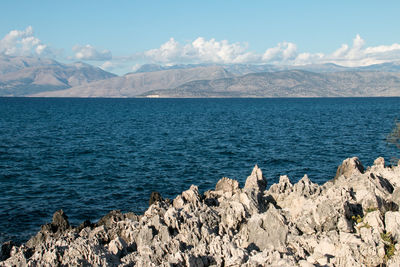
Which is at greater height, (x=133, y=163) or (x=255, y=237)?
(x=255, y=237)

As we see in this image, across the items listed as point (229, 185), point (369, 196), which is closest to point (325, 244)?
point (369, 196)

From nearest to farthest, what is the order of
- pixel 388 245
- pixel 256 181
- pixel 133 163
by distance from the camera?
pixel 388 245
pixel 256 181
pixel 133 163

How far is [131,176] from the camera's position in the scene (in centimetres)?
5091

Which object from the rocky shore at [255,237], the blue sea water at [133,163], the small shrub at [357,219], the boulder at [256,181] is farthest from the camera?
the blue sea water at [133,163]

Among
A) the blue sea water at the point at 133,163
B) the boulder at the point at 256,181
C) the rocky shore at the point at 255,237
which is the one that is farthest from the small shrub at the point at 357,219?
the blue sea water at the point at 133,163

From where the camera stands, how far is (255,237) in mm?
20344

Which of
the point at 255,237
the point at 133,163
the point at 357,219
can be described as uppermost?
the point at 357,219

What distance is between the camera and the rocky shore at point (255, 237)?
17.4 meters

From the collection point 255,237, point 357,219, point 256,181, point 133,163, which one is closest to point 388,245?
point 357,219

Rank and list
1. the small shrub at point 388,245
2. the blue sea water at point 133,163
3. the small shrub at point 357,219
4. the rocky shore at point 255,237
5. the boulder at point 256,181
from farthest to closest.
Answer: the blue sea water at point 133,163 < the boulder at point 256,181 < the small shrub at point 357,219 < the rocky shore at point 255,237 < the small shrub at point 388,245

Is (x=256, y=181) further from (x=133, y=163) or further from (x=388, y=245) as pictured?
(x=133, y=163)

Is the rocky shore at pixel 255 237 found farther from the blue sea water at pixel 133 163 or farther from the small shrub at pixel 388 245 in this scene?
the blue sea water at pixel 133 163

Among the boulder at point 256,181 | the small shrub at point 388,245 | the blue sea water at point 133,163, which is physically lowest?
the blue sea water at point 133,163

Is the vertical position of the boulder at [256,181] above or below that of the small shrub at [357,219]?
below
